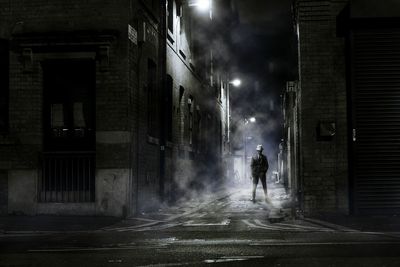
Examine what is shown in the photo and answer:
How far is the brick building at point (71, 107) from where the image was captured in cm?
1271

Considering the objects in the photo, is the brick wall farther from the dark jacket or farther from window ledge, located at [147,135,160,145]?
the dark jacket

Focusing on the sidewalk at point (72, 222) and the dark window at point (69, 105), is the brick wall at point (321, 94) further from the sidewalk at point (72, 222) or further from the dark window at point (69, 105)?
the dark window at point (69, 105)

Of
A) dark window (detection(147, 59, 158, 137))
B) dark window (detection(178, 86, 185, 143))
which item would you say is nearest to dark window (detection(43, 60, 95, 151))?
dark window (detection(147, 59, 158, 137))

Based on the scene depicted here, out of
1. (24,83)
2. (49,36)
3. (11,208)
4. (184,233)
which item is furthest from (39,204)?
(184,233)

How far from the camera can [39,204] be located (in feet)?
42.2

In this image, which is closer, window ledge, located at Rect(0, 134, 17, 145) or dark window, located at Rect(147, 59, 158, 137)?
window ledge, located at Rect(0, 134, 17, 145)

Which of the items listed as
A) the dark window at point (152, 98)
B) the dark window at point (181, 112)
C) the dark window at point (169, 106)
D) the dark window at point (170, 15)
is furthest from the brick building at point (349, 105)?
the dark window at point (181, 112)

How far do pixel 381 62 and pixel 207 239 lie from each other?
648 cm

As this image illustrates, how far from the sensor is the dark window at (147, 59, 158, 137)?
1537cm

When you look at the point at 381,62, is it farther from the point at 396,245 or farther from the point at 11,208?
the point at 11,208

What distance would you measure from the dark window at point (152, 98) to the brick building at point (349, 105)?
477 centimetres

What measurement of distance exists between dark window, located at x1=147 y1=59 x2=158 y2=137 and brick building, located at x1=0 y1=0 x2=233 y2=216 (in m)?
1.62

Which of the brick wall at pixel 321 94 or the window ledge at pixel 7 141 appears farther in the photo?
the window ledge at pixel 7 141

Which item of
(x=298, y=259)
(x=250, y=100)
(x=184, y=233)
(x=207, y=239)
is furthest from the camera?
(x=250, y=100)
